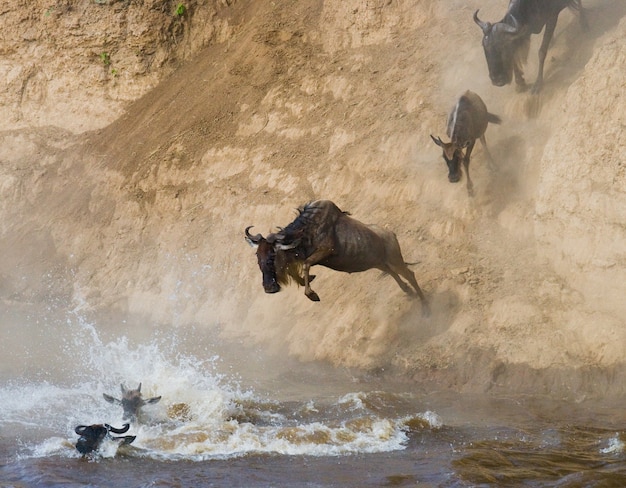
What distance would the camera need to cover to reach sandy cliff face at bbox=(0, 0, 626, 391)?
39.2ft

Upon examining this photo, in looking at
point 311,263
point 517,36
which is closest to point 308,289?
point 311,263

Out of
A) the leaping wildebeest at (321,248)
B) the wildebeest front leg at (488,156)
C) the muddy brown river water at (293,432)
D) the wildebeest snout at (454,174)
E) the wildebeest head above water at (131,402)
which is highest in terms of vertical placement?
the wildebeest front leg at (488,156)

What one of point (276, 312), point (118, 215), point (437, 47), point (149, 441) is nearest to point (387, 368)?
point (276, 312)

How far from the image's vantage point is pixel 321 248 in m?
11.6

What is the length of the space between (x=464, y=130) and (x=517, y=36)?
2194mm

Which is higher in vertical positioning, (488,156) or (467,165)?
(488,156)

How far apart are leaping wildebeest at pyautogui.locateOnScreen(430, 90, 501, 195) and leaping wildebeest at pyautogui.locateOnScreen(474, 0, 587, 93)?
40.6 inches

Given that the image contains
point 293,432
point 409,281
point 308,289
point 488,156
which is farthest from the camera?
point 488,156

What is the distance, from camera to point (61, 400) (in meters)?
11.9

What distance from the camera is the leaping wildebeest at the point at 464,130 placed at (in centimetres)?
1362

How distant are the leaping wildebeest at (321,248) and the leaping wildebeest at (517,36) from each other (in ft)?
13.3

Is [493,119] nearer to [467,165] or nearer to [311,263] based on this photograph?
[467,165]

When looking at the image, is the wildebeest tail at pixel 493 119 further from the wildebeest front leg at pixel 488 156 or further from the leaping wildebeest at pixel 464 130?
the wildebeest front leg at pixel 488 156

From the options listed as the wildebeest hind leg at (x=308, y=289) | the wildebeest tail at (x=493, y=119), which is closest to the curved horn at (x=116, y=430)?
the wildebeest hind leg at (x=308, y=289)
